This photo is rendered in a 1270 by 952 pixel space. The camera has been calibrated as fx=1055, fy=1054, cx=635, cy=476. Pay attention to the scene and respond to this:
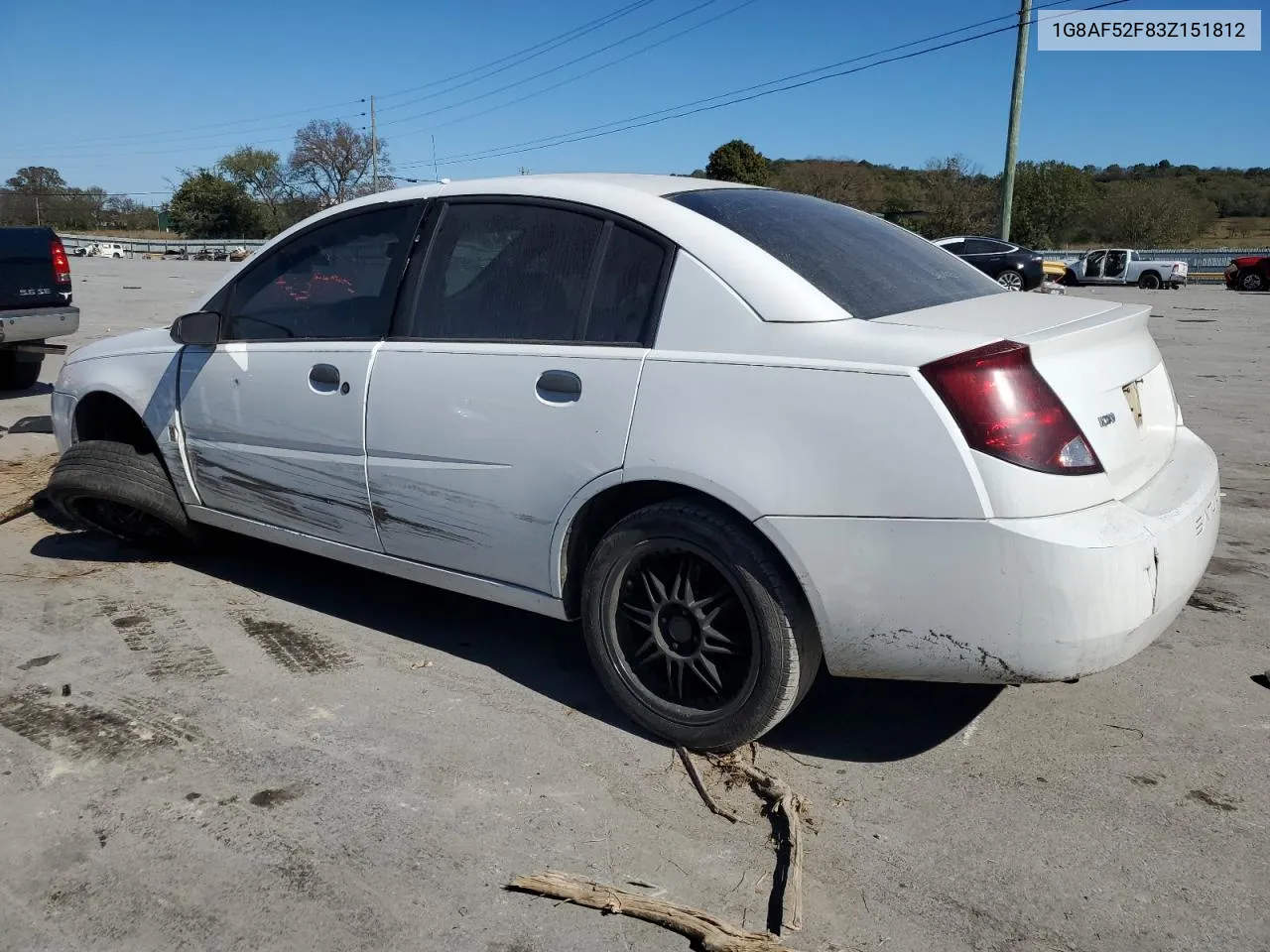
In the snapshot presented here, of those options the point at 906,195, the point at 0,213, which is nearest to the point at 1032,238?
the point at 906,195

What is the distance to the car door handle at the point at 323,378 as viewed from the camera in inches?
149

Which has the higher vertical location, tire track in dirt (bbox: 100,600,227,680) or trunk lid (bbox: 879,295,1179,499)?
trunk lid (bbox: 879,295,1179,499)

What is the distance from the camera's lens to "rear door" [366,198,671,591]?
10.4ft

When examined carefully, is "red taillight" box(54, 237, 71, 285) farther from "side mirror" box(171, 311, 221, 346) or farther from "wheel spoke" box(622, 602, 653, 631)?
"wheel spoke" box(622, 602, 653, 631)

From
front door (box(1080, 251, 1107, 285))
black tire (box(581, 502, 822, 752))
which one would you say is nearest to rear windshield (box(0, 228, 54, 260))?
black tire (box(581, 502, 822, 752))

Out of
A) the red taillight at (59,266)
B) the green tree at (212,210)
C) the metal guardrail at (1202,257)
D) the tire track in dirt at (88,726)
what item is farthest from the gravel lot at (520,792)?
the green tree at (212,210)

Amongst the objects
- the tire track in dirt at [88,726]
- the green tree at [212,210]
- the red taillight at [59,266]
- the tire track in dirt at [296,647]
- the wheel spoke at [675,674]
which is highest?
the green tree at [212,210]

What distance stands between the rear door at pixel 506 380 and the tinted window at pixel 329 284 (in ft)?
0.59

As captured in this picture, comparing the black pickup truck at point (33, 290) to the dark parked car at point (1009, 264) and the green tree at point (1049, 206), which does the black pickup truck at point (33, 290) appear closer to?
the dark parked car at point (1009, 264)

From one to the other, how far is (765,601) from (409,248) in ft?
6.19

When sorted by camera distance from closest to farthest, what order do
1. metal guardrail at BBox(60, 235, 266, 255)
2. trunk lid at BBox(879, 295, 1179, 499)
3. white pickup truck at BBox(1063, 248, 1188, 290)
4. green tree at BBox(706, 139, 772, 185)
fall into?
1. trunk lid at BBox(879, 295, 1179, 499)
2. white pickup truck at BBox(1063, 248, 1188, 290)
3. green tree at BBox(706, 139, 772, 185)
4. metal guardrail at BBox(60, 235, 266, 255)

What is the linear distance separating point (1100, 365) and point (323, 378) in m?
2.58

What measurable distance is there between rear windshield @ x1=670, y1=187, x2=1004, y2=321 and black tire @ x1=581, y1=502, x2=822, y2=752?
0.78 metres

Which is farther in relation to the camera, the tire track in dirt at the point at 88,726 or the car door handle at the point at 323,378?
the car door handle at the point at 323,378
